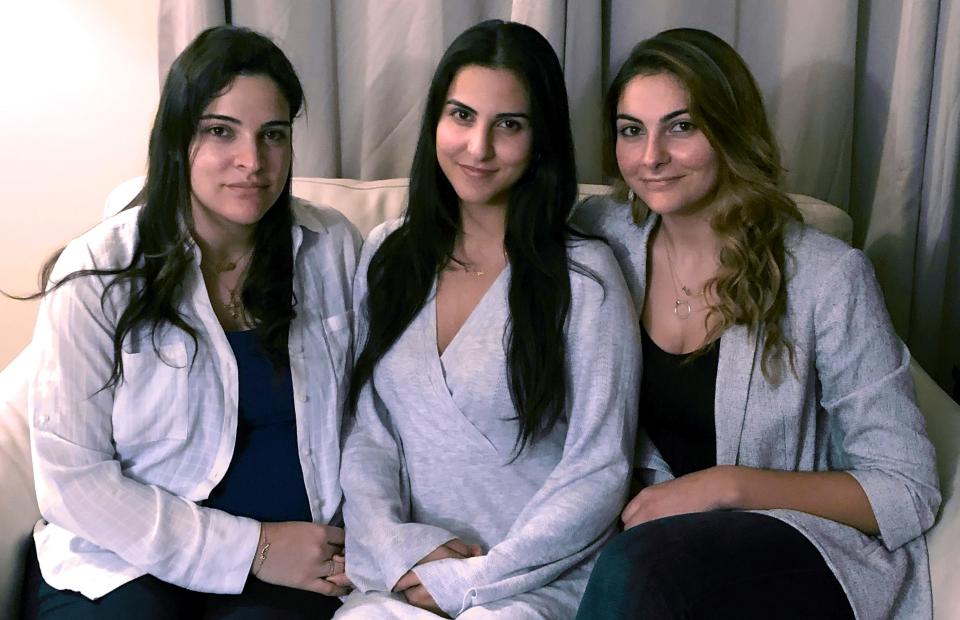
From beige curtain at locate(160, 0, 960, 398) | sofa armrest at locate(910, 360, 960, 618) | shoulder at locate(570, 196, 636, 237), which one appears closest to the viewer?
sofa armrest at locate(910, 360, 960, 618)

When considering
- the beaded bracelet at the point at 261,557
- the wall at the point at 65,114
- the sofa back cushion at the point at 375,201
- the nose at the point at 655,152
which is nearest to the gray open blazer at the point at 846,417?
the nose at the point at 655,152

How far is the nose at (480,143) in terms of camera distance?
1333 mm

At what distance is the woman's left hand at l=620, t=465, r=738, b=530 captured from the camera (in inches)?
50.3

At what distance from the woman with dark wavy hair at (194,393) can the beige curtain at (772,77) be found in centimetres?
46

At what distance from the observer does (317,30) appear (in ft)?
5.90

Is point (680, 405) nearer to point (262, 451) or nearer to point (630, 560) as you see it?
point (630, 560)

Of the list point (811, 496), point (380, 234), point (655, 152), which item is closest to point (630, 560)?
point (811, 496)

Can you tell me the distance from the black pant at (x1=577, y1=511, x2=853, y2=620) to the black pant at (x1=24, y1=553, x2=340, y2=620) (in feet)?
A: 1.34

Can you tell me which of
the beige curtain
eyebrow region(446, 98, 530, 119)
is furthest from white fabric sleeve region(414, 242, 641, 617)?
the beige curtain

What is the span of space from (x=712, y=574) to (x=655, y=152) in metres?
0.57

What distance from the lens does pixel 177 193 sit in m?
1.35

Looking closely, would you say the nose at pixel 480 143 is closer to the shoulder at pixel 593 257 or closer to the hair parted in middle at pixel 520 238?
the hair parted in middle at pixel 520 238

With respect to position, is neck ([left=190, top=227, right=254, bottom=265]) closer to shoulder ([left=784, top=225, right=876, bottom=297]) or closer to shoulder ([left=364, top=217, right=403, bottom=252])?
shoulder ([left=364, top=217, right=403, bottom=252])

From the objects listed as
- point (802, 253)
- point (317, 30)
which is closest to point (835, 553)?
point (802, 253)
